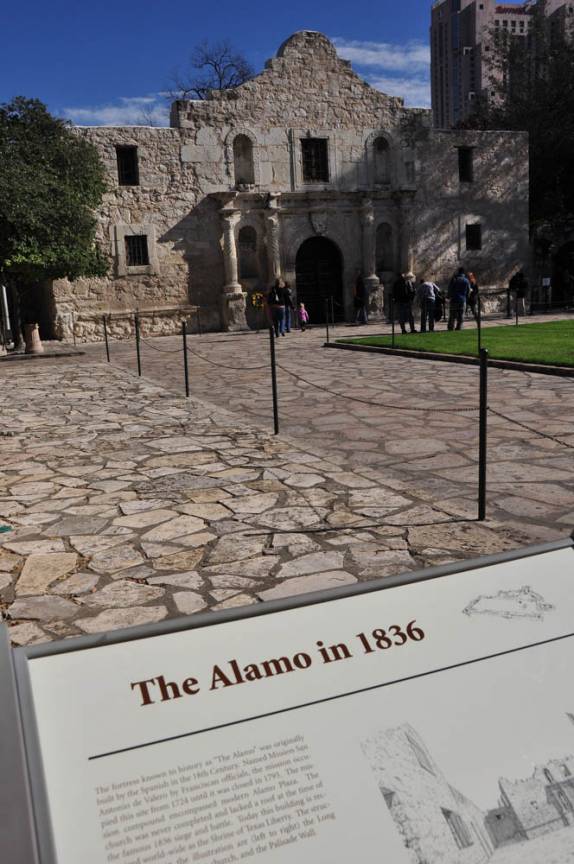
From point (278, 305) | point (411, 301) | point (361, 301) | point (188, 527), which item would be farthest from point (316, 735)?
point (361, 301)

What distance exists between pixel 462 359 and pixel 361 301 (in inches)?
484

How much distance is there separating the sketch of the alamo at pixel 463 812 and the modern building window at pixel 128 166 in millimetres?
24390

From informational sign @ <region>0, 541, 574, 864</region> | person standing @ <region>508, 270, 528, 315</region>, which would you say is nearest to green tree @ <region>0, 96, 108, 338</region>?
person standing @ <region>508, 270, 528, 315</region>

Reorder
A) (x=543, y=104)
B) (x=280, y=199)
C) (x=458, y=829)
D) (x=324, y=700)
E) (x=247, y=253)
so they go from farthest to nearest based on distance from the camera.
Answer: (x=543, y=104), (x=247, y=253), (x=280, y=199), (x=324, y=700), (x=458, y=829)

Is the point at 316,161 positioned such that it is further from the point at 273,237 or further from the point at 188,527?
the point at 188,527

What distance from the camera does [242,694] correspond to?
4.37 feet

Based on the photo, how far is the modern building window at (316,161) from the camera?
25266mm

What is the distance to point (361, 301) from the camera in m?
24.2

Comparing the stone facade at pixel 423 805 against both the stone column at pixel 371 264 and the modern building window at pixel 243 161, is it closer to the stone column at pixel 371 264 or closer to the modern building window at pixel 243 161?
the modern building window at pixel 243 161

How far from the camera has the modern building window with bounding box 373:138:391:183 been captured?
1026 inches

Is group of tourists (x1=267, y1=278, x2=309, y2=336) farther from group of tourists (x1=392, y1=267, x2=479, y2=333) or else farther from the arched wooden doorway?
the arched wooden doorway

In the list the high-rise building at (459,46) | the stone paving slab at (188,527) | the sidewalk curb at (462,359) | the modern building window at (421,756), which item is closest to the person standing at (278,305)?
the sidewalk curb at (462,359)

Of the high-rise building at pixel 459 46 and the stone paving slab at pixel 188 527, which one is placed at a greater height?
the high-rise building at pixel 459 46

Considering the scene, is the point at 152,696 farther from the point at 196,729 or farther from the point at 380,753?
the point at 380,753
